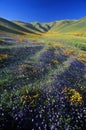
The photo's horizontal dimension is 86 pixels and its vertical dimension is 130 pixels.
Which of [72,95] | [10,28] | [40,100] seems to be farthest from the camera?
[10,28]

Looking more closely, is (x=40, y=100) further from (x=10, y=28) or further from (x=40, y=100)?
(x=10, y=28)

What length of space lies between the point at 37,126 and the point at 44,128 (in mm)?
336

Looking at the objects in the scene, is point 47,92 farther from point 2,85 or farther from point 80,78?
point 80,78

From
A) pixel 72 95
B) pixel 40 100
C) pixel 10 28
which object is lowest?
pixel 10 28

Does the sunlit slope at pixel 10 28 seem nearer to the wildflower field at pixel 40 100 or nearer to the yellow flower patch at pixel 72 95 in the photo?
the wildflower field at pixel 40 100

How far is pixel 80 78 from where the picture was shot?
54.7ft

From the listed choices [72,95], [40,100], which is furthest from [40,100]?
[72,95]

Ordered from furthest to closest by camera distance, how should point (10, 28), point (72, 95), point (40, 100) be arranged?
point (10, 28) → point (72, 95) → point (40, 100)

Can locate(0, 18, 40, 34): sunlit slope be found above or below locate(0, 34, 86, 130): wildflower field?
below

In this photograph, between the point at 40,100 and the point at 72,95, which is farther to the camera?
the point at 72,95

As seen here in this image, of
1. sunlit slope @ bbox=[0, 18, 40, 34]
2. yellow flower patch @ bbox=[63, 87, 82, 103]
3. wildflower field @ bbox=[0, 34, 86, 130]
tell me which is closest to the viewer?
wildflower field @ bbox=[0, 34, 86, 130]

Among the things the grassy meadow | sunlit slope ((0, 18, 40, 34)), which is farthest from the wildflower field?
sunlit slope ((0, 18, 40, 34))

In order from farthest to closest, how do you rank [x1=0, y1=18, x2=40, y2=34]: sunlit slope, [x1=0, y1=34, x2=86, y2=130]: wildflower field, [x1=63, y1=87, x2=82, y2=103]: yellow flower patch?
[x1=0, y1=18, x2=40, y2=34]: sunlit slope
[x1=63, y1=87, x2=82, y2=103]: yellow flower patch
[x1=0, y1=34, x2=86, y2=130]: wildflower field

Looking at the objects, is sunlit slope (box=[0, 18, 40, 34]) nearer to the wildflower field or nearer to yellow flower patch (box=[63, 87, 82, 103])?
the wildflower field
